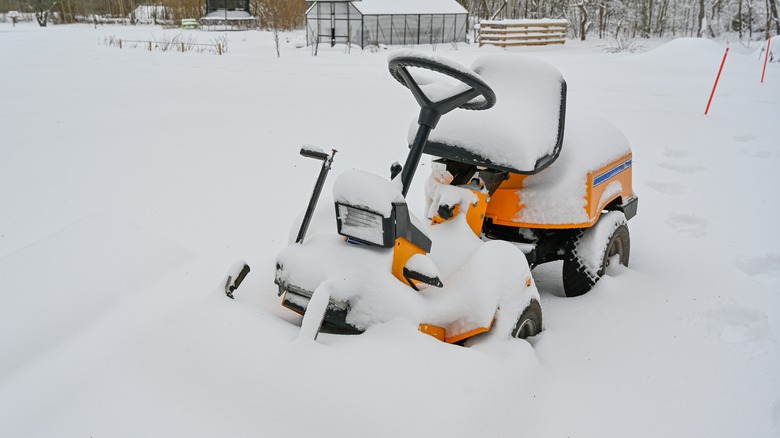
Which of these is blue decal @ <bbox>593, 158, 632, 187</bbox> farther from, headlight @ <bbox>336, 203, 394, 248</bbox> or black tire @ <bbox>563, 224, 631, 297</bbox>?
headlight @ <bbox>336, 203, 394, 248</bbox>

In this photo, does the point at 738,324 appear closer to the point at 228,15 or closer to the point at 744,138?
the point at 744,138

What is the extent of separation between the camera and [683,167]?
4.99 meters

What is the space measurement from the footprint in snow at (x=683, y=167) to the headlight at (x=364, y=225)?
4.09 metres

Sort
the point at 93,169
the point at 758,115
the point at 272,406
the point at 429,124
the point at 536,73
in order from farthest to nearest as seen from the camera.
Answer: the point at 758,115 → the point at 93,169 → the point at 536,73 → the point at 429,124 → the point at 272,406

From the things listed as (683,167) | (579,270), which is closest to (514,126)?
(579,270)

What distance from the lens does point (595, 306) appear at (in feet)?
8.52

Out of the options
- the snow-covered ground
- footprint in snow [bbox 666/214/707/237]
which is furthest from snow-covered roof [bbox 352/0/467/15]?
footprint in snow [bbox 666/214/707/237]

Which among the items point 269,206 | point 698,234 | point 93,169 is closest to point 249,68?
point 93,169

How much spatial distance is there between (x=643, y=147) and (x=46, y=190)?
16.7ft

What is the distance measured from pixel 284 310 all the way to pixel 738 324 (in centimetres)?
201

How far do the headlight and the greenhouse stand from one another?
64.4 ft

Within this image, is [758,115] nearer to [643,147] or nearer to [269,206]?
[643,147]

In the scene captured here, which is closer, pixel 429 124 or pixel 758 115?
pixel 429 124

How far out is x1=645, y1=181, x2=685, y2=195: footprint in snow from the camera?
14.3 feet
